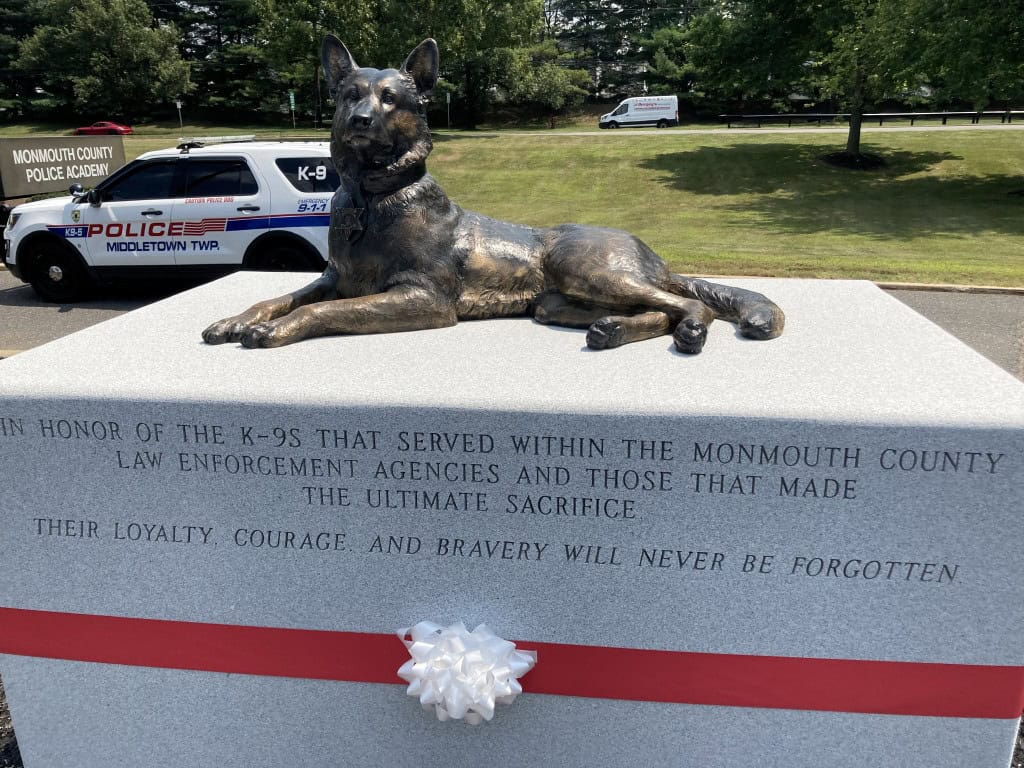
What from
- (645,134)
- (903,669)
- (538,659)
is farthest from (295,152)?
(645,134)

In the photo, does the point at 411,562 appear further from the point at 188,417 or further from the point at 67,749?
the point at 67,749

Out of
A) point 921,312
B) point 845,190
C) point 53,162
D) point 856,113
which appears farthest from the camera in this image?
point 856,113

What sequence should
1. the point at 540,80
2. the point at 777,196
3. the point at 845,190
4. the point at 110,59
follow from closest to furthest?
the point at 777,196, the point at 845,190, the point at 540,80, the point at 110,59

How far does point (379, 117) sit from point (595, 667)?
2.39m

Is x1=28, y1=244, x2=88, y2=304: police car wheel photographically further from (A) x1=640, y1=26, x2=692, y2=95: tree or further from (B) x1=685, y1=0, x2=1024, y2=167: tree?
(A) x1=640, y1=26, x2=692, y2=95: tree

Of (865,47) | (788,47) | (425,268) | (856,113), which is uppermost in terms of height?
(788,47)

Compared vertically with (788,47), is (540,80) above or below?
above

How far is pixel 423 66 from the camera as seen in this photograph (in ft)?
11.1

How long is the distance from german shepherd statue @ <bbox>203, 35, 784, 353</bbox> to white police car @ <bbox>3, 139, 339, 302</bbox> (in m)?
5.74

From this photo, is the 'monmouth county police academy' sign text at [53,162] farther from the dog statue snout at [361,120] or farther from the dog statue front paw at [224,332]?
the dog statue snout at [361,120]

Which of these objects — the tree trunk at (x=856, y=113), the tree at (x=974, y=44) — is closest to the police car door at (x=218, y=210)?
the tree at (x=974, y=44)

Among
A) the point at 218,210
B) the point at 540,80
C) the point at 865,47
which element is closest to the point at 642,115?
the point at 540,80

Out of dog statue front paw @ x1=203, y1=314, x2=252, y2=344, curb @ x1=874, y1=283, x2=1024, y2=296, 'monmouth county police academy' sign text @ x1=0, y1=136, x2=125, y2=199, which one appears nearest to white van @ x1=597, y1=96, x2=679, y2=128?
'monmouth county police academy' sign text @ x1=0, y1=136, x2=125, y2=199

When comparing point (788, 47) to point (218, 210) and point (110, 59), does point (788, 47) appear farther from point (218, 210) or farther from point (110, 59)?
point (110, 59)
